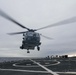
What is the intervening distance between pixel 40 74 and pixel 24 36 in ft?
91.6

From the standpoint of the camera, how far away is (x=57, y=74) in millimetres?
28375

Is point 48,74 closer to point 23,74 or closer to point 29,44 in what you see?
point 23,74

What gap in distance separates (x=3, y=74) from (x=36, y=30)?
95.2ft

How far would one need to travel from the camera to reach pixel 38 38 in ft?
177

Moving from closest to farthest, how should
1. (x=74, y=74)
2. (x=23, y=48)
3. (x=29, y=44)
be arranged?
(x=74, y=74), (x=29, y=44), (x=23, y=48)

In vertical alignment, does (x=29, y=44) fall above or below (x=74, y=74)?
above

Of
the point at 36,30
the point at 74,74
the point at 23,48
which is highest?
the point at 36,30

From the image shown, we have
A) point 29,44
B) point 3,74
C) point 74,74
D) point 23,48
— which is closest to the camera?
point 74,74

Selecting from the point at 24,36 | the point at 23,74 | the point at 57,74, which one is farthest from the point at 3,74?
the point at 24,36

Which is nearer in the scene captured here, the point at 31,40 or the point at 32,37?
the point at 31,40

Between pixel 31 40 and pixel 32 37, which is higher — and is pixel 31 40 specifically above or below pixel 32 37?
below

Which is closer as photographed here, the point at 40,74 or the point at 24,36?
the point at 40,74

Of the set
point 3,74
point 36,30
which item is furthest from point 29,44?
point 3,74

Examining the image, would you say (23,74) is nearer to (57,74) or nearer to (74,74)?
(57,74)
